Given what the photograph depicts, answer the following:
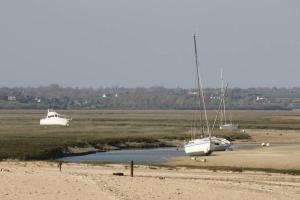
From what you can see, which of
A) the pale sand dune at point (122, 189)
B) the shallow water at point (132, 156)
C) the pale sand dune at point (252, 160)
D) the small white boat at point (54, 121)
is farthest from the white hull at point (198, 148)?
the small white boat at point (54, 121)

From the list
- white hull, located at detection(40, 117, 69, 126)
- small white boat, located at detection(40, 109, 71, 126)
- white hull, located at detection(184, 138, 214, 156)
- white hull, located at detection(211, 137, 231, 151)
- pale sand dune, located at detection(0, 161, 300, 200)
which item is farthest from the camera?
small white boat, located at detection(40, 109, 71, 126)

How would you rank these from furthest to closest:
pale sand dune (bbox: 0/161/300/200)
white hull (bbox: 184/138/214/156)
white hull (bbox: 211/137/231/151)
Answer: white hull (bbox: 211/137/231/151) → white hull (bbox: 184/138/214/156) → pale sand dune (bbox: 0/161/300/200)

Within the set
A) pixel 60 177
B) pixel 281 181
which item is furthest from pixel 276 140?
pixel 60 177

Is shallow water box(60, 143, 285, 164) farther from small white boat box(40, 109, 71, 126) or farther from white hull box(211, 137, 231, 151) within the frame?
small white boat box(40, 109, 71, 126)

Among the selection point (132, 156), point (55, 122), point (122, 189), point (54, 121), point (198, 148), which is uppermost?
point (54, 121)

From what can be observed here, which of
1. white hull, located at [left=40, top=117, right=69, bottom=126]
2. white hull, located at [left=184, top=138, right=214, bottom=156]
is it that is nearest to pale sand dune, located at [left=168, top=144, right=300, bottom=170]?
white hull, located at [left=184, top=138, right=214, bottom=156]

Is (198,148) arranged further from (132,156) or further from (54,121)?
(54,121)

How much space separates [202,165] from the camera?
5791cm

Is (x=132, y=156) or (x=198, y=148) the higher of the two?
(x=198, y=148)

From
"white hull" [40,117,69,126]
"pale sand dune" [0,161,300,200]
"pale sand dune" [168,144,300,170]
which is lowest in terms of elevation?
"pale sand dune" [0,161,300,200]

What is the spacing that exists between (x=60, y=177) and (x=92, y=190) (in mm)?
4082

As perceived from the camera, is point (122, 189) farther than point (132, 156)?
No

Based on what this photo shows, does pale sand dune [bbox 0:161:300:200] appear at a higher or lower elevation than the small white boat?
lower

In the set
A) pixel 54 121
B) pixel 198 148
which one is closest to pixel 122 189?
pixel 198 148
